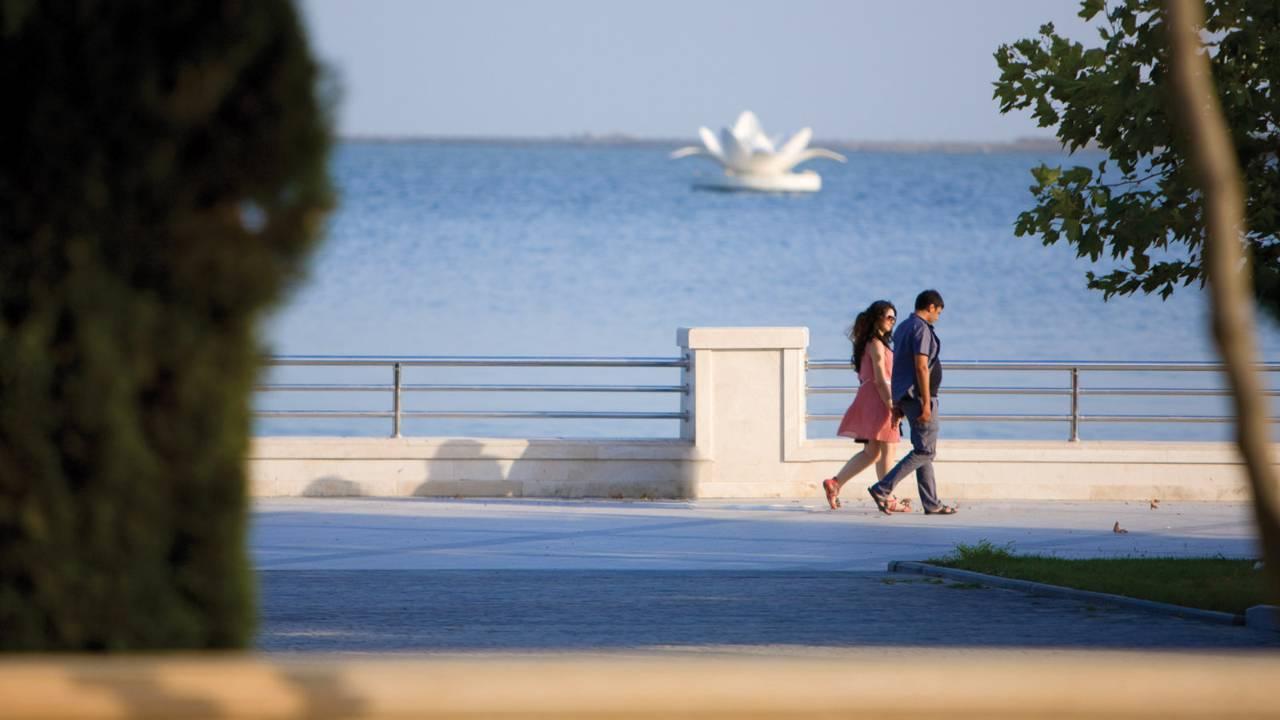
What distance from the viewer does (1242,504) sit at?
14938 millimetres

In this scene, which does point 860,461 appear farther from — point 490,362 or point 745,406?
point 490,362

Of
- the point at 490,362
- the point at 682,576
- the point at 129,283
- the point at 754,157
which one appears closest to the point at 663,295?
the point at 490,362

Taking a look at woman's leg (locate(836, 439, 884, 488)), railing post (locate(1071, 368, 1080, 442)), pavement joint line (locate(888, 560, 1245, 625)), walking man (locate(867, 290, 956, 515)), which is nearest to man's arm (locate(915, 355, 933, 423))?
walking man (locate(867, 290, 956, 515))

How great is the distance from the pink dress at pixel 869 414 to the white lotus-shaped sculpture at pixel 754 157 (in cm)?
9598

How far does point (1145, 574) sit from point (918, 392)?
375cm

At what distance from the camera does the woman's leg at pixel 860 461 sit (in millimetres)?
14047

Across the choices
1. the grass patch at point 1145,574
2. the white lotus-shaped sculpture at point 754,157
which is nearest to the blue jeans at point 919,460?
the grass patch at point 1145,574

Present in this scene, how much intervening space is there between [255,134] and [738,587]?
22.8 ft

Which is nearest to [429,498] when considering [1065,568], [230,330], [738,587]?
[738,587]

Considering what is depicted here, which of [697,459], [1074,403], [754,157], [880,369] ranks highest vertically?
[754,157]

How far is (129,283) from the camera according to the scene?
11.5 ft

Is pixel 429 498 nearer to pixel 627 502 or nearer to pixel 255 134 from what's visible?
pixel 627 502

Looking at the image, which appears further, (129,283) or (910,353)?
(910,353)

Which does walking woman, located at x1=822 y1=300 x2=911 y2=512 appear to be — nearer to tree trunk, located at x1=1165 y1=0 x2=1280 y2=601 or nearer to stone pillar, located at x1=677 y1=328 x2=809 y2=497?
stone pillar, located at x1=677 y1=328 x2=809 y2=497
